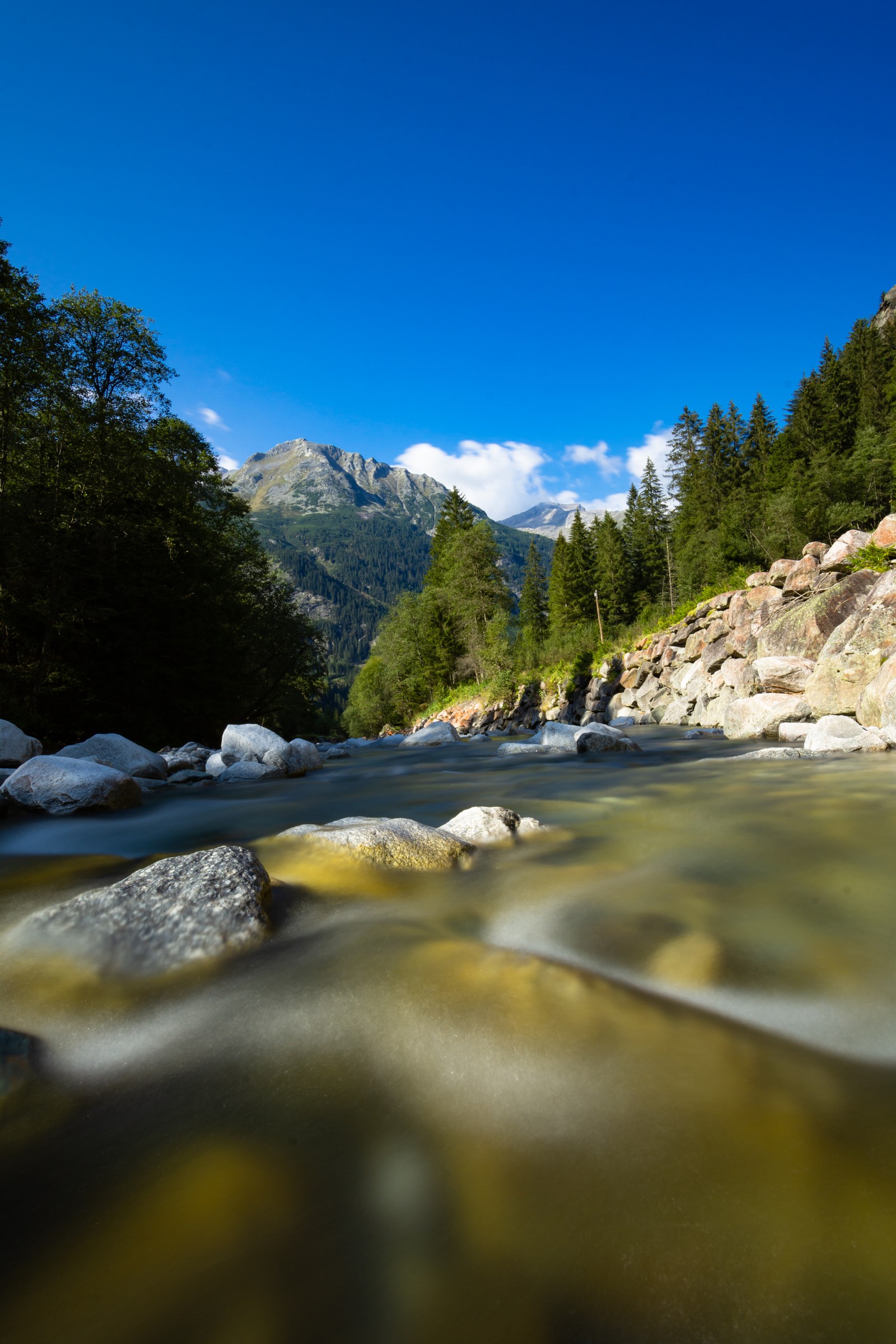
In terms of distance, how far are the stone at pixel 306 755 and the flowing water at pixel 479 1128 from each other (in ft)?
28.1

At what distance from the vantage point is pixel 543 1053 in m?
1.95

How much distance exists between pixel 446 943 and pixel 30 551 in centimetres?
1431

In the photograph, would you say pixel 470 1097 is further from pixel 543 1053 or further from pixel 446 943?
pixel 446 943

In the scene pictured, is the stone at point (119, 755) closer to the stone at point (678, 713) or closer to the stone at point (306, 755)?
the stone at point (306, 755)

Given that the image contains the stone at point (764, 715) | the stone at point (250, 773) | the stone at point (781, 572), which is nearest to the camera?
the stone at point (250, 773)

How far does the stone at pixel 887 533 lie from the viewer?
49.9ft

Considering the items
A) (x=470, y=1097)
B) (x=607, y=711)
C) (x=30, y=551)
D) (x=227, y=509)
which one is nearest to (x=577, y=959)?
(x=470, y=1097)

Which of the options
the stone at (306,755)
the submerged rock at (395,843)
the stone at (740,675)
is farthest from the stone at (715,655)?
the submerged rock at (395,843)

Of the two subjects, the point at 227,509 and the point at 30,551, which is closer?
the point at 30,551

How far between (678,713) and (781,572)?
6.17 meters

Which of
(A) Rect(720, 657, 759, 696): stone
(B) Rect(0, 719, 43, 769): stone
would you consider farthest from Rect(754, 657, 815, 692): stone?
(B) Rect(0, 719, 43, 769): stone

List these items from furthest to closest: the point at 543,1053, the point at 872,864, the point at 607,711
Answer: the point at 607,711 < the point at 872,864 < the point at 543,1053

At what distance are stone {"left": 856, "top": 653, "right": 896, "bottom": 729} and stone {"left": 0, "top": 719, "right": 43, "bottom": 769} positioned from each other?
14318 millimetres

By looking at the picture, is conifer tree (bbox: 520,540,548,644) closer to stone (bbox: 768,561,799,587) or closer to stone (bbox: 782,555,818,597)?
stone (bbox: 768,561,799,587)
